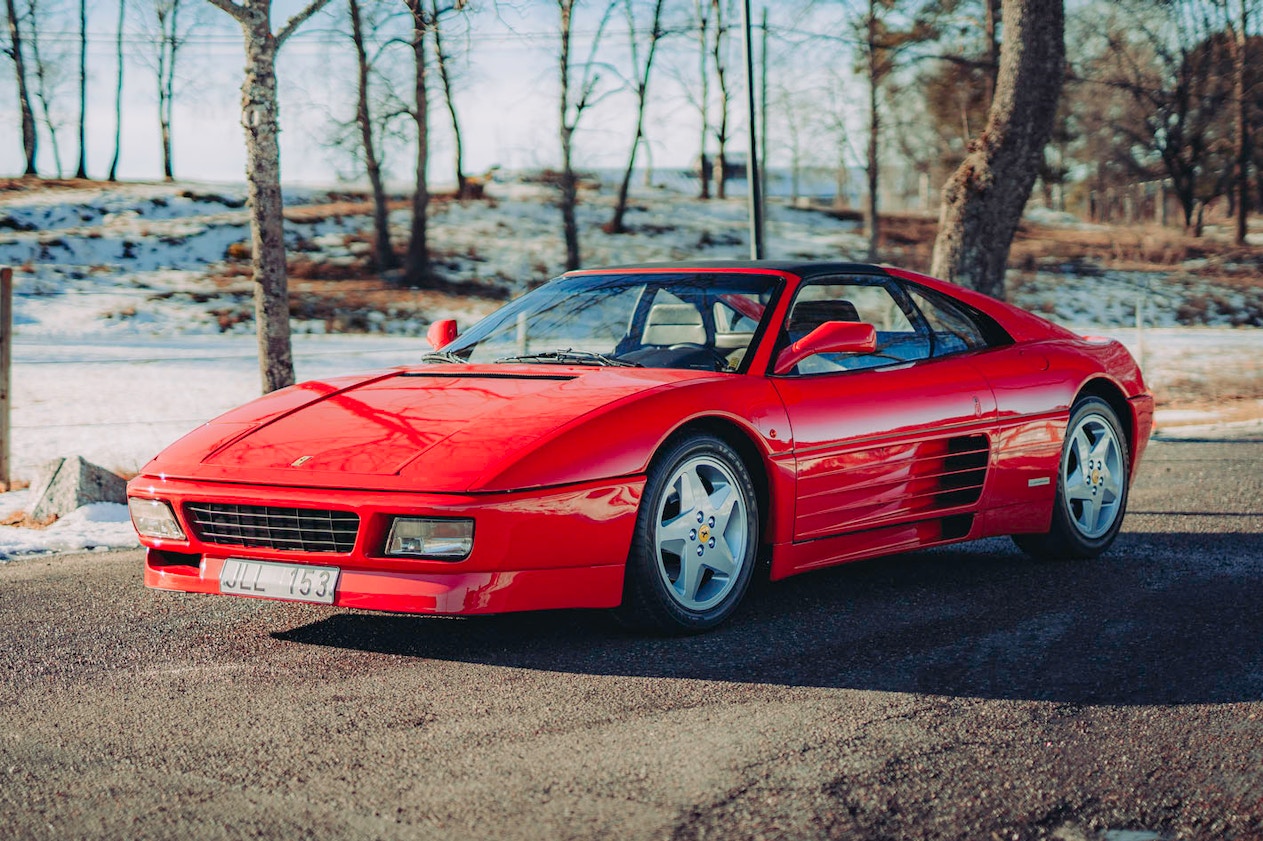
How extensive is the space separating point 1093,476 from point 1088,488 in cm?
7

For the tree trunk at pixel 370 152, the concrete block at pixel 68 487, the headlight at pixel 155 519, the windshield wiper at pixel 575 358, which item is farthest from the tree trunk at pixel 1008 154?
the tree trunk at pixel 370 152

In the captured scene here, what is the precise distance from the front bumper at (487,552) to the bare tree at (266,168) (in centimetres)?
513

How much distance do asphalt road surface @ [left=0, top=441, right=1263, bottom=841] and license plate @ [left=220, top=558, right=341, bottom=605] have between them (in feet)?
0.75

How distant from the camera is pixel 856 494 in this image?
197 inches

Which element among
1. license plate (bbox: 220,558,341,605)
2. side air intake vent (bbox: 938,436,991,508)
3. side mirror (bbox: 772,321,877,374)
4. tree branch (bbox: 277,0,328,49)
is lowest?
license plate (bbox: 220,558,341,605)

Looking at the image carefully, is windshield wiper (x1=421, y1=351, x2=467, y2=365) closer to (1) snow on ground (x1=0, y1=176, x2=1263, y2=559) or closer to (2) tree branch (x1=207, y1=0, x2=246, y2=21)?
(1) snow on ground (x1=0, y1=176, x2=1263, y2=559)

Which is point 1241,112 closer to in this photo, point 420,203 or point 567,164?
point 567,164

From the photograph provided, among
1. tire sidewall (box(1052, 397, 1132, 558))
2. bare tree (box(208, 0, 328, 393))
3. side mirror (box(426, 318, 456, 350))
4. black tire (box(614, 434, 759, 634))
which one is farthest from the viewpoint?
bare tree (box(208, 0, 328, 393))

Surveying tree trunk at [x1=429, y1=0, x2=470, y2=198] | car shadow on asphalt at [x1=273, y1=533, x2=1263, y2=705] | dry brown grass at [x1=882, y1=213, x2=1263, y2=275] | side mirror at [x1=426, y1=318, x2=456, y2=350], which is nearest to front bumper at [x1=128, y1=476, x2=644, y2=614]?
car shadow on asphalt at [x1=273, y1=533, x2=1263, y2=705]

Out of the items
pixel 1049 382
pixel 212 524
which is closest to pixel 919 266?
pixel 1049 382

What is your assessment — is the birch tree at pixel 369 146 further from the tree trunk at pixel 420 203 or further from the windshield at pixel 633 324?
the windshield at pixel 633 324

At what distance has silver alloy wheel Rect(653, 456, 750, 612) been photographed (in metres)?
4.42

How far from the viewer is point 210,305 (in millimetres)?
28703

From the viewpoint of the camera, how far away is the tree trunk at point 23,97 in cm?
4340
